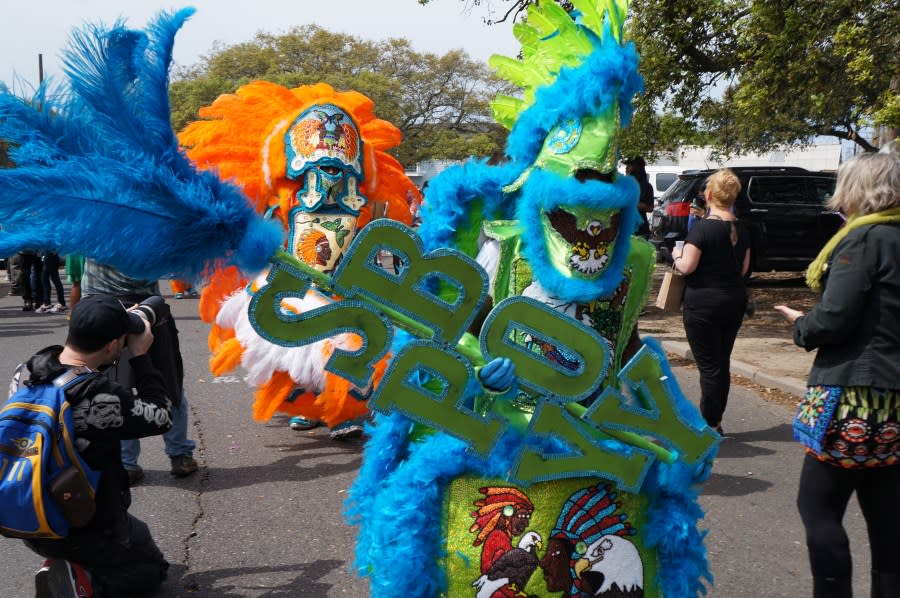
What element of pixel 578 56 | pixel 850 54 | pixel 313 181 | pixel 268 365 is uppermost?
pixel 850 54

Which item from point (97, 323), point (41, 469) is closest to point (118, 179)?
point (97, 323)

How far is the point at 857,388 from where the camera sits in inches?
104

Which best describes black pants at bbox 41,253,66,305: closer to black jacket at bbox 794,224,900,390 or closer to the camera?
the camera

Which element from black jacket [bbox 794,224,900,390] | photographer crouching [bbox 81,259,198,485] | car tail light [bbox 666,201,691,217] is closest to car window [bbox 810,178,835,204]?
car tail light [bbox 666,201,691,217]

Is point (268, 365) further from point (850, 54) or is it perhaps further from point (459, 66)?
point (459, 66)

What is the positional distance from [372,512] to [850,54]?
668cm

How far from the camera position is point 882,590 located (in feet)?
9.07

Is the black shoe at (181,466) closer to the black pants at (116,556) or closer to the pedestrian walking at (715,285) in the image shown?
the black pants at (116,556)

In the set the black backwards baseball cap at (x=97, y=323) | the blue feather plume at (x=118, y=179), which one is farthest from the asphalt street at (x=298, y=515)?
the blue feather plume at (x=118, y=179)

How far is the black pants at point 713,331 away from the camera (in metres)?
5.14

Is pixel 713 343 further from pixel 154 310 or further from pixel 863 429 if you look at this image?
pixel 154 310

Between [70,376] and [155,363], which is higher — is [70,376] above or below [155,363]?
above

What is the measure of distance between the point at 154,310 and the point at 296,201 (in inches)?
96.1

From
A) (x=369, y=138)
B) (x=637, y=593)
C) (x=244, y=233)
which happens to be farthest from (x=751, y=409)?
(x=244, y=233)
